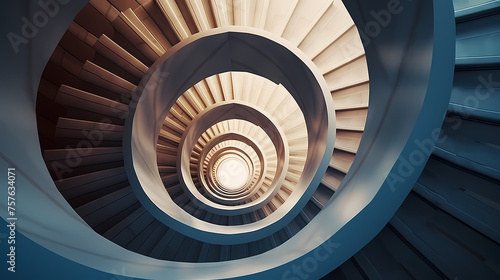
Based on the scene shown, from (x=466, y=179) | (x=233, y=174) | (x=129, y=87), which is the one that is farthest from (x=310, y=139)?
(x=233, y=174)

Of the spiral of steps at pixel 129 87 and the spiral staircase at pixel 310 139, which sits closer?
the spiral staircase at pixel 310 139

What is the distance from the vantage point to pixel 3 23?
162 cm

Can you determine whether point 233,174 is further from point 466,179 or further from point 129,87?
point 466,179

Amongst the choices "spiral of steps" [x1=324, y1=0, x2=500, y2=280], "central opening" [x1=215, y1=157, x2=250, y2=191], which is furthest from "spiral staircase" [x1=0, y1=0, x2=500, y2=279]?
"central opening" [x1=215, y1=157, x2=250, y2=191]

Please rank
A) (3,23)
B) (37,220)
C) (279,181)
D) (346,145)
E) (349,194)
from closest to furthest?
(37,220), (3,23), (349,194), (346,145), (279,181)

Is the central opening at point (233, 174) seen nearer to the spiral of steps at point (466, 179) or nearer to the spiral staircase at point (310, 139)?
the spiral staircase at point (310, 139)

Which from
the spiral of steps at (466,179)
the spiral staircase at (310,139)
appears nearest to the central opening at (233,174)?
the spiral staircase at (310,139)

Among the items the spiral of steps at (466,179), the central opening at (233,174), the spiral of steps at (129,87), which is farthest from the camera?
the central opening at (233,174)

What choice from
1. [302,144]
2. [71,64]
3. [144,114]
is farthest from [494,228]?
[302,144]

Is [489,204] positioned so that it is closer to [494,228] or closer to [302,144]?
[494,228]

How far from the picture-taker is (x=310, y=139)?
5.07 m

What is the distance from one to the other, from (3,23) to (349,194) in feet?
8.25

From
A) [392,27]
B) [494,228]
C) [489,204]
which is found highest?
[392,27]

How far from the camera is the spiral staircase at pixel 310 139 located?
1.37 m
